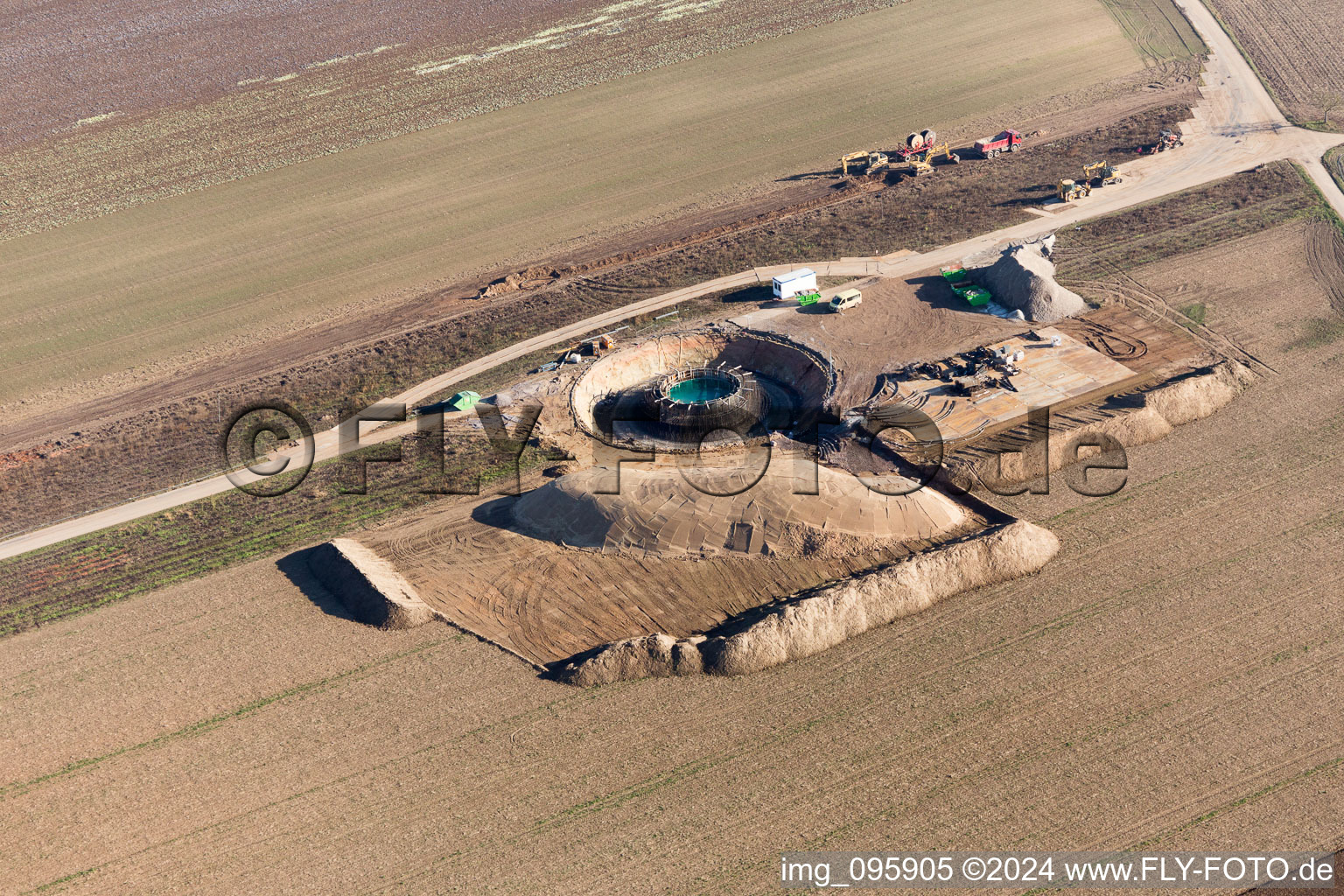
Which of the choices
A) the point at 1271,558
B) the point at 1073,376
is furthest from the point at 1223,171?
the point at 1271,558

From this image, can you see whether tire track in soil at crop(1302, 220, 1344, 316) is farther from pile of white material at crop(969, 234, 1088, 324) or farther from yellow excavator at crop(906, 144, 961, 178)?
yellow excavator at crop(906, 144, 961, 178)

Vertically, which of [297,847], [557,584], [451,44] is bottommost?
[297,847]

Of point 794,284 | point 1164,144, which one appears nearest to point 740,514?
point 794,284

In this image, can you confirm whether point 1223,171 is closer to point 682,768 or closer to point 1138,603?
point 1138,603

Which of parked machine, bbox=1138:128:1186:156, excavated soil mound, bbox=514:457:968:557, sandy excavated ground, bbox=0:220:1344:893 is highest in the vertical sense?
parked machine, bbox=1138:128:1186:156

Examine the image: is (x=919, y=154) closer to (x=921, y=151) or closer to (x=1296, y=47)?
(x=921, y=151)

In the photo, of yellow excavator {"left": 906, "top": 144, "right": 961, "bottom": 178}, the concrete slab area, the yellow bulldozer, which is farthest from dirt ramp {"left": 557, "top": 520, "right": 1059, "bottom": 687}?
yellow excavator {"left": 906, "top": 144, "right": 961, "bottom": 178}

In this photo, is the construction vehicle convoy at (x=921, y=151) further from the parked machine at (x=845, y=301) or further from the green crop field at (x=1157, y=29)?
the green crop field at (x=1157, y=29)
